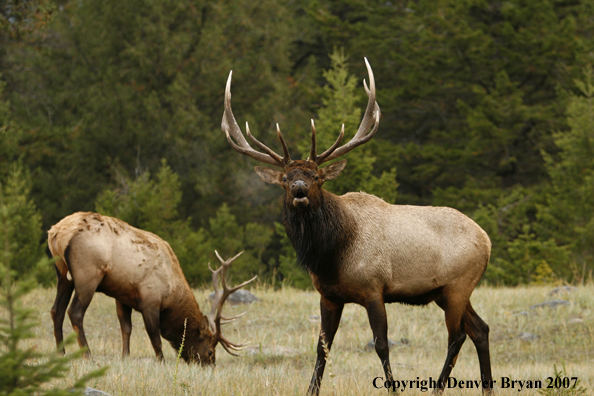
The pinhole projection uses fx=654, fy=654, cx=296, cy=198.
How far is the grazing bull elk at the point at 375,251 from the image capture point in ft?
17.7

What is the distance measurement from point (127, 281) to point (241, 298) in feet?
12.2

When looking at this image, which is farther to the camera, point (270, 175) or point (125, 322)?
point (125, 322)

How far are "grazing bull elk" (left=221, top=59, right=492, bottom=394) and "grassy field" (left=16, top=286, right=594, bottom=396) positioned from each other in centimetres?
60

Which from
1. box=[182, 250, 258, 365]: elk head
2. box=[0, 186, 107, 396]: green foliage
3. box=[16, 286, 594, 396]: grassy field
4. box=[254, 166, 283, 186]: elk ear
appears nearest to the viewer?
box=[0, 186, 107, 396]: green foliage

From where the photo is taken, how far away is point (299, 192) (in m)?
5.13

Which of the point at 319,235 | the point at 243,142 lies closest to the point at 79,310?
the point at 243,142

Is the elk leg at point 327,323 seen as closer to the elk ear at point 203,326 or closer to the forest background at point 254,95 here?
the elk ear at point 203,326

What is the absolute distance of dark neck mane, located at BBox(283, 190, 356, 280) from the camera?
542 cm

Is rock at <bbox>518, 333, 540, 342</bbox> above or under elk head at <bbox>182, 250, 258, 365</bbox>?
under

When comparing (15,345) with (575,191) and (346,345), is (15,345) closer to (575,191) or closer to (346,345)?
(346,345)

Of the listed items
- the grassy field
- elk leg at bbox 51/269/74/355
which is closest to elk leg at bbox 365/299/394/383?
the grassy field

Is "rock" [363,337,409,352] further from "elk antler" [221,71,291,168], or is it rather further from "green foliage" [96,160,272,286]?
"green foliage" [96,160,272,286]

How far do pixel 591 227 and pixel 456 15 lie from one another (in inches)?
391

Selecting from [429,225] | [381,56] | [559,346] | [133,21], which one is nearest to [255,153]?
[429,225]
